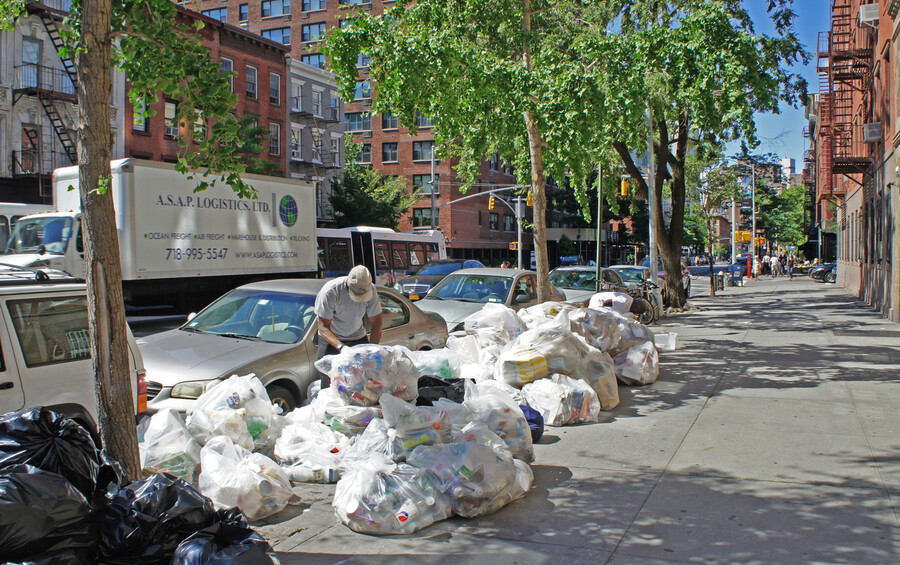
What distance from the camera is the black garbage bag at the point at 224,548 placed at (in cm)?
314

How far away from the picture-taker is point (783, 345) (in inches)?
526

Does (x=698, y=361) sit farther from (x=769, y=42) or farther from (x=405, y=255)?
(x=405, y=255)

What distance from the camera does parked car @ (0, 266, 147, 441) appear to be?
4.45 m

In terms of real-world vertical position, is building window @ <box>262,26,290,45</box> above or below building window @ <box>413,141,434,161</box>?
above

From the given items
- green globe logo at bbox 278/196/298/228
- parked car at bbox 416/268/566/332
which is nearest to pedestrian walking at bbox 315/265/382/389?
parked car at bbox 416/268/566/332

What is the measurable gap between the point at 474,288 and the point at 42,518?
31.4 feet

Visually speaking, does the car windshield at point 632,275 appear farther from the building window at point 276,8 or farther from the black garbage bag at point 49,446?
the building window at point 276,8

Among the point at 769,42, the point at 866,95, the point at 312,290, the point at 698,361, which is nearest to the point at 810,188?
the point at 866,95

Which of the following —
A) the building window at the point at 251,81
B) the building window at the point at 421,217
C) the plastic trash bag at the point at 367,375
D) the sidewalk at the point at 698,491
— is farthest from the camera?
the building window at the point at 421,217

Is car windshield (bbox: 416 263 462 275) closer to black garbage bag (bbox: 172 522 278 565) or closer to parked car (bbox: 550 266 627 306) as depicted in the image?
parked car (bbox: 550 266 627 306)

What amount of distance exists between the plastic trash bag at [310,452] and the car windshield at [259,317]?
1544 millimetres

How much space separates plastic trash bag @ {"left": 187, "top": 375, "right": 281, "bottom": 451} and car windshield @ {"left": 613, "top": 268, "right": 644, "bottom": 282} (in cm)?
1735

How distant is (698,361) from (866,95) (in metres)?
17.0

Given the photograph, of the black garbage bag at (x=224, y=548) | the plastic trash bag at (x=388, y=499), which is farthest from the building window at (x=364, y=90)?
the black garbage bag at (x=224, y=548)
